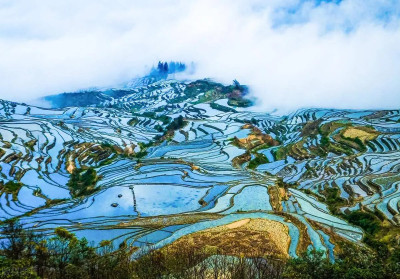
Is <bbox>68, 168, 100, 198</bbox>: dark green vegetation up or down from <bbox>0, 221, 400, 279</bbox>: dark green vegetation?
down

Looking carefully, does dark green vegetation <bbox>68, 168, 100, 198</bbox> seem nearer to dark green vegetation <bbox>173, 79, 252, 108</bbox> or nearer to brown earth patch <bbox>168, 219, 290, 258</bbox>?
brown earth patch <bbox>168, 219, 290, 258</bbox>

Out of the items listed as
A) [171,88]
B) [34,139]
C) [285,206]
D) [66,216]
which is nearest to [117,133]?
[34,139]

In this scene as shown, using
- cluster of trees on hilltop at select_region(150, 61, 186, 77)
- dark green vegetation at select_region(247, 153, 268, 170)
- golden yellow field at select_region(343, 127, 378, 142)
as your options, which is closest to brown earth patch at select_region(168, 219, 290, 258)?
dark green vegetation at select_region(247, 153, 268, 170)

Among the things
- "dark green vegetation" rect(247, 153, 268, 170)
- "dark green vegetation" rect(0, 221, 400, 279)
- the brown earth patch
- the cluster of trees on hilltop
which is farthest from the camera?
the cluster of trees on hilltop

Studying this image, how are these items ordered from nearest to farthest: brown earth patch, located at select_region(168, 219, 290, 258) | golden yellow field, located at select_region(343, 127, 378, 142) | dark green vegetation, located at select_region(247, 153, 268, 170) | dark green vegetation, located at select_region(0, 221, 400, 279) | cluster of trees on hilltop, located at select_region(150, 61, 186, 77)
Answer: dark green vegetation, located at select_region(0, 221, 400, 279) → brown earth patch, located at select_region(168, 219, 290, 258) → dark green vegetation, located at select_region(247, 153, 268, 170) → golden yellow field, located at select_region(343, 127, 378, 142) → cluster of trees on hilltop, located at select_region(150, 61, 186, 77)

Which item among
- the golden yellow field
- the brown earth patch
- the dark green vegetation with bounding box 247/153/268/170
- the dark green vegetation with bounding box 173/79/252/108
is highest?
the dark green vegetation with bounding box 173/79/252/108

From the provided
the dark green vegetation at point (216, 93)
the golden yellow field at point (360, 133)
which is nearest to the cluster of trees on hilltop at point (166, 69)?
the dark green vegetation at point (216, 93)

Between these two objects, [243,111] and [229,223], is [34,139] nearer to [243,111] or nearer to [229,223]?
[229,223]
